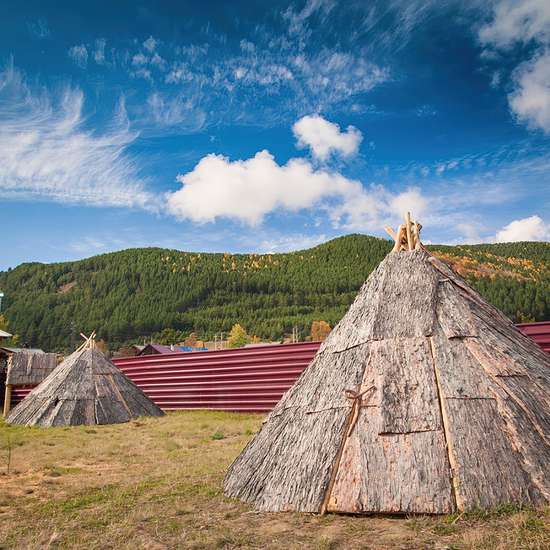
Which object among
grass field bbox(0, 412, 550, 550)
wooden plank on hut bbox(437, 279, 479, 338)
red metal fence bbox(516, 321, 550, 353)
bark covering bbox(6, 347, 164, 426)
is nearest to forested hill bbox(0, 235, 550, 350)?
red metal fence bbox(516, 321, 550, 353)

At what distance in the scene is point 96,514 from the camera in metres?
5.97

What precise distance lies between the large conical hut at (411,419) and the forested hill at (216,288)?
99.9 meters

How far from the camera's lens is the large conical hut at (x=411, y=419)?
5.02 metres

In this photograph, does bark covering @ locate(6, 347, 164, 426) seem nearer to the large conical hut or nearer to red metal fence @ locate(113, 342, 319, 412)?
red metal fence @ locate(113, 342, 319, 412)

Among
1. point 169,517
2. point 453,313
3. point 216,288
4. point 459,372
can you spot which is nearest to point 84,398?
point 169,517

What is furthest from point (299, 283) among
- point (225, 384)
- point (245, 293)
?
point (225, 384)

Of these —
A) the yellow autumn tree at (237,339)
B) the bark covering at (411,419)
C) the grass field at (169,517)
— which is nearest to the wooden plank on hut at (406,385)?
the bark covering at (411,419)

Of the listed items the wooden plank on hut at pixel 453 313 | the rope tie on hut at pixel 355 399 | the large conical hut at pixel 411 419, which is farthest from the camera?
the wooden plank on hut at pixel 453 313

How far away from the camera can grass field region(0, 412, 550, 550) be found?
14.4 ft

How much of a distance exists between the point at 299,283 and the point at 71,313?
243 feet

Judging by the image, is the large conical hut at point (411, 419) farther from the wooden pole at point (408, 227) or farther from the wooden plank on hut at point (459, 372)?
the wooden pole at point (408, 227)

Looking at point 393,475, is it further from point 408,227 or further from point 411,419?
point 408,227

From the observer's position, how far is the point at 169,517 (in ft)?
18.4

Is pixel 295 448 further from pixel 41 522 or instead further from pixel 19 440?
pixel 19 440
